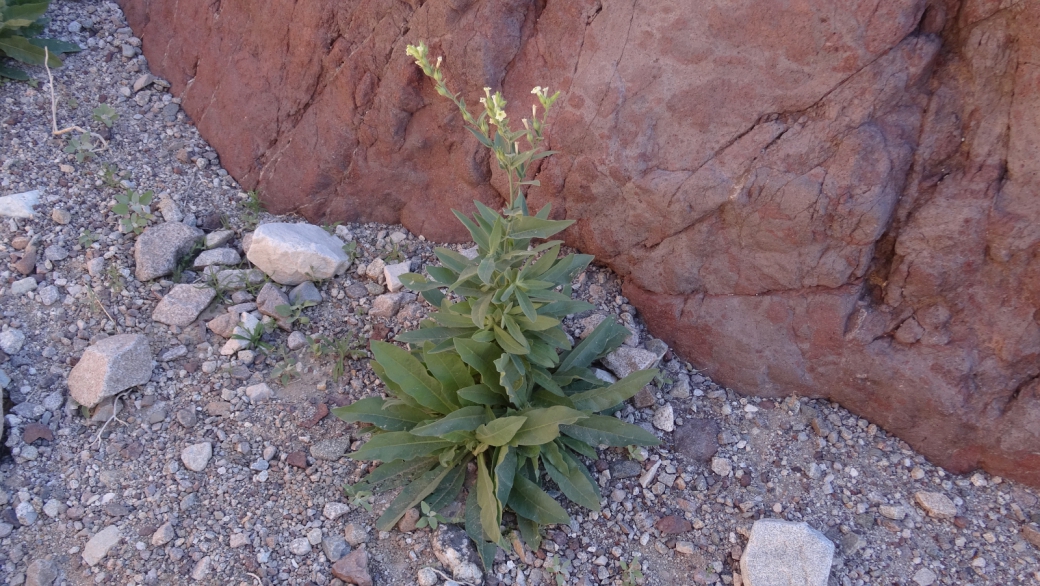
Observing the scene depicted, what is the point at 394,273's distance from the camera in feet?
13.3

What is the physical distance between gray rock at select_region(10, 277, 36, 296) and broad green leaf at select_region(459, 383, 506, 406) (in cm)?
240

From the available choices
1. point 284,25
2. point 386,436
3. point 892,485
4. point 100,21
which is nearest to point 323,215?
point 284,25

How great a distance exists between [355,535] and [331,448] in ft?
1.54

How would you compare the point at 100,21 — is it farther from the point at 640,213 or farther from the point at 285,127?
the point at 640,213

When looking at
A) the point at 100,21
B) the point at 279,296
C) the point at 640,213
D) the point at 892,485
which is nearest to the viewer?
the point at 892,485

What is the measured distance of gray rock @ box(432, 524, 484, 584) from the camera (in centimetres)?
303

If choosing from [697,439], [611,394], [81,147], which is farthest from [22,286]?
[697,439]

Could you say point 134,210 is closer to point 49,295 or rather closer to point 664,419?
point 49,295

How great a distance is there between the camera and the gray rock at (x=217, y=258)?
4102 millimetres

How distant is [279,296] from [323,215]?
2.31ft

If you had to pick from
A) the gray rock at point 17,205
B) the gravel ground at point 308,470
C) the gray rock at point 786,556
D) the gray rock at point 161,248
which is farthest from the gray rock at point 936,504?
the gray rock at point 17,205

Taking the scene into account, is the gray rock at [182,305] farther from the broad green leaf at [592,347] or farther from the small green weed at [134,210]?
the broad green leaf at [592,347]

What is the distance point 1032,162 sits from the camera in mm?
2969

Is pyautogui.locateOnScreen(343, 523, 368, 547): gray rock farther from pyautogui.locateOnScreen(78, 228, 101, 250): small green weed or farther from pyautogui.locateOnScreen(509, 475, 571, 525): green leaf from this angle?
pyautogui.locateOnScreen(78, 228, 101, 250): small green weed
